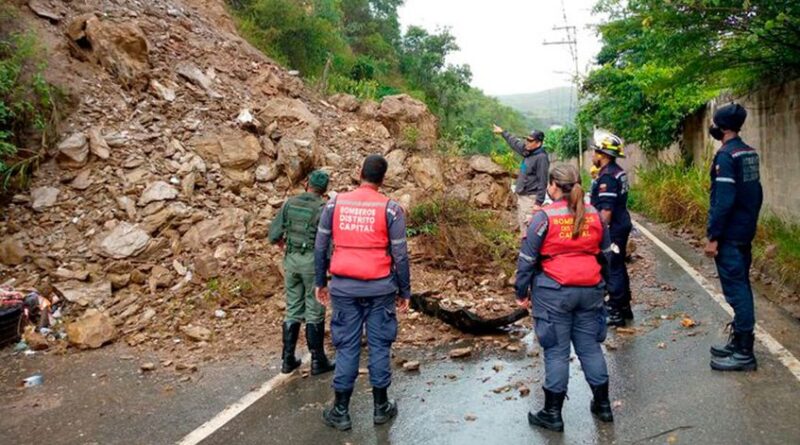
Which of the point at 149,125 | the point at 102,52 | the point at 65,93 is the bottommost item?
the point at 149,125

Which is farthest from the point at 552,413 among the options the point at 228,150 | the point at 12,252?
the point at 228,150

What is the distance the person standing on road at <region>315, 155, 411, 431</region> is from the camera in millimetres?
4234

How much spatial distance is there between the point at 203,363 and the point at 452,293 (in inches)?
117

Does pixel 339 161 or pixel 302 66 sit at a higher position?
pixel 302 66

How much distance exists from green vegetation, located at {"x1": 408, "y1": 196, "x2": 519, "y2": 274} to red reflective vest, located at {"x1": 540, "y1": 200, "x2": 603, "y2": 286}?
3.57 m

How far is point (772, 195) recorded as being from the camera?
30.7ft

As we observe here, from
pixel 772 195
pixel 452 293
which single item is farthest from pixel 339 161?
pixel 772 195

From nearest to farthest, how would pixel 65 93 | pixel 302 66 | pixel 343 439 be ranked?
pixel 343 439, pixel 65 93, pixel 302 66

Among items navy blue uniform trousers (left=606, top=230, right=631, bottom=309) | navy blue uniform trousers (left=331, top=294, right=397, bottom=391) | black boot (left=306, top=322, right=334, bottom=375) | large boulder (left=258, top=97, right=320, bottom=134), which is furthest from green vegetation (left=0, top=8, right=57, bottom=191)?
navy blue uniform trousers (left=606, top=230, right=631, bottom=309)

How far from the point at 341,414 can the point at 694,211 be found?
9.94m

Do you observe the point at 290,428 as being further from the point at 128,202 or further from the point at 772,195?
the point at 772,195

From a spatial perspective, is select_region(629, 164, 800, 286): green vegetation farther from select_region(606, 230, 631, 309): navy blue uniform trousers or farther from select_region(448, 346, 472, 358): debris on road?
select_region(448, 346, 472, 358): debris on road

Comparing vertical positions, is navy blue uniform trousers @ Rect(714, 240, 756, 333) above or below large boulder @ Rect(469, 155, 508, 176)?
below

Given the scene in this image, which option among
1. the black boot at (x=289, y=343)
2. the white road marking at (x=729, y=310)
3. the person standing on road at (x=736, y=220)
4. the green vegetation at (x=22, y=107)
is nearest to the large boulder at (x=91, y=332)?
the black boot at (x=289, y=343)
